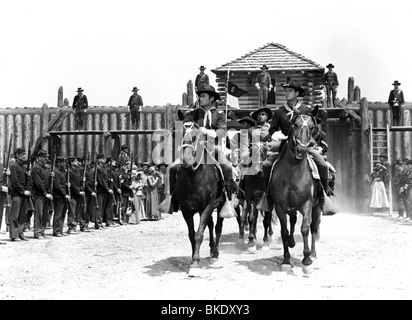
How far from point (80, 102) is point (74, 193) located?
12631mm

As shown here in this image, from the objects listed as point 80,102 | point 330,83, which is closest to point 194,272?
point 330,83

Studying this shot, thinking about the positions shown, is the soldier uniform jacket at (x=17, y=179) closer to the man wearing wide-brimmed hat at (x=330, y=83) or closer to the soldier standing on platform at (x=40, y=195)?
the soldier standing on platform at (x=40, y=195)

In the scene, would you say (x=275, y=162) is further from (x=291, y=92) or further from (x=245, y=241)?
(x=245, y=241)

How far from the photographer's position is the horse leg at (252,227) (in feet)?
37.2

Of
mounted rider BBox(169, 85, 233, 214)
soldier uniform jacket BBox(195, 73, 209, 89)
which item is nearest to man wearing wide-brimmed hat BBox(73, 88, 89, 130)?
soldier uniform jacket BBox(195, 73, 209, 89)

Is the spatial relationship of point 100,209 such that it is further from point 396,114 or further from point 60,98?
point 396,114

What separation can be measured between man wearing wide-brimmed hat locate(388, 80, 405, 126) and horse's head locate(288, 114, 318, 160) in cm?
1657

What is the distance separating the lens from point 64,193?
1411 centimetres

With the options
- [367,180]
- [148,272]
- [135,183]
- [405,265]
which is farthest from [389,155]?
[148,272]

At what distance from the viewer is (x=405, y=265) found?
9562mm

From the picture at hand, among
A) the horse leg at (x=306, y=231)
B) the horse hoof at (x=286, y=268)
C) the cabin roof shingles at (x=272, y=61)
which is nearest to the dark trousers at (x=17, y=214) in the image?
the horse hoof at (x=286, y=268)

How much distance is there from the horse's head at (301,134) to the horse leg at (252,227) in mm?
3087

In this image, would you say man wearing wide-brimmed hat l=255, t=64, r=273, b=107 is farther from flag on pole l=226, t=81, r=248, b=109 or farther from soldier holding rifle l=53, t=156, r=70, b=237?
soldier holding rifle l=53, t=156, r=70, b=237

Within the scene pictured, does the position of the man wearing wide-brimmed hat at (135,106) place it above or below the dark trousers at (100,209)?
above
